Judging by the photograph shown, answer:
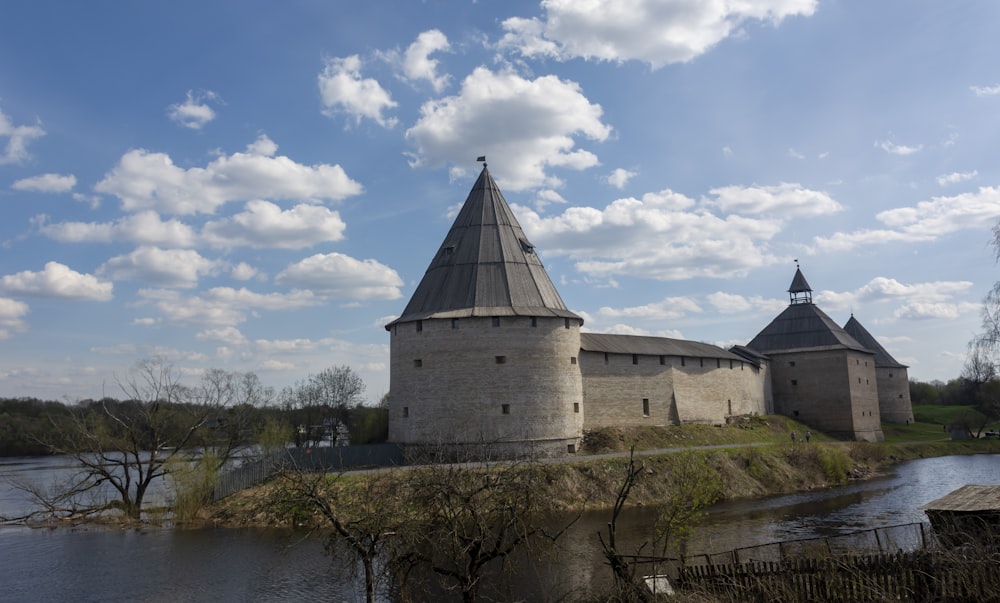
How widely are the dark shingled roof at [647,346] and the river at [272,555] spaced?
8864mm

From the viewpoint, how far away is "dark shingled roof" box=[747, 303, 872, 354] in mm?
39562

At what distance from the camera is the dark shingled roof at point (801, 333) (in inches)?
1558

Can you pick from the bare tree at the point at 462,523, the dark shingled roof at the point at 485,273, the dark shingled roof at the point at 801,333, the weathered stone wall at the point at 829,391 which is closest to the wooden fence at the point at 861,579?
the bare tree at the point at 462,523

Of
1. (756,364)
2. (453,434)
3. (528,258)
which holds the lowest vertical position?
(453,434)

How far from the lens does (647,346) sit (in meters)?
30.2

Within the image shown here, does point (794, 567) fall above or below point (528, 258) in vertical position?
below

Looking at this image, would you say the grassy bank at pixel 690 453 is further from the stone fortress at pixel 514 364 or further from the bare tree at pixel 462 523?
the bare tree at pixel 462 523

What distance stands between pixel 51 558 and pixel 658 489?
15.8 metres

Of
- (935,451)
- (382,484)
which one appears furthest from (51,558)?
(935,451)

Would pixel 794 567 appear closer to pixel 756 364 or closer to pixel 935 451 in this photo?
pixel 756 364

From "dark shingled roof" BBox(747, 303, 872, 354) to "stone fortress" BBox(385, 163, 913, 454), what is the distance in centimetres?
650

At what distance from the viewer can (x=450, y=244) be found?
27375mm

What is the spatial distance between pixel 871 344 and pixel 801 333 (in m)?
12.2

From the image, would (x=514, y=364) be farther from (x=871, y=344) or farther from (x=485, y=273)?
(x=871, y=344)
